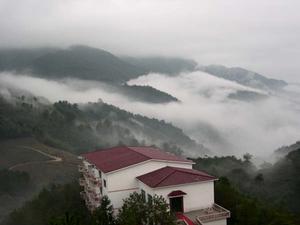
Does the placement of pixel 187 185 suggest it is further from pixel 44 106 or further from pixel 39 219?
pixel 44 106

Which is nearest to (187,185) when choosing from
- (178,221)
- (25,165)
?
(178,221)

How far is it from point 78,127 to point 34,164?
44238 millimetres

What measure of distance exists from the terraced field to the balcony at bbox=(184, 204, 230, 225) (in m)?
60.0

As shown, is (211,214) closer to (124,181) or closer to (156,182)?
(156,182)

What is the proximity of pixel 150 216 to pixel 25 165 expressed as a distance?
86.9 m

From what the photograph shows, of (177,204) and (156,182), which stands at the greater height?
(156,182)

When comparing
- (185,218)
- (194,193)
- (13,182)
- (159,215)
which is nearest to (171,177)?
(194,193)

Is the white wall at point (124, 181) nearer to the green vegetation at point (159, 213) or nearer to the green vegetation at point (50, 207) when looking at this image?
the green vegetation at point (159, 213)

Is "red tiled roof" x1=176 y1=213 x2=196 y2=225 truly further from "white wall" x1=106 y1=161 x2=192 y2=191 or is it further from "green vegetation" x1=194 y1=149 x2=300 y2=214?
"green vegetation" x1=194 y1=149 x2=300 y2=214

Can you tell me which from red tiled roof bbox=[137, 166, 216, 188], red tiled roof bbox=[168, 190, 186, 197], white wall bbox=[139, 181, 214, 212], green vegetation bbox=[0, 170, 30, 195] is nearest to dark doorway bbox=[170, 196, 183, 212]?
white wall bbox=[139, 181, 214, 212]

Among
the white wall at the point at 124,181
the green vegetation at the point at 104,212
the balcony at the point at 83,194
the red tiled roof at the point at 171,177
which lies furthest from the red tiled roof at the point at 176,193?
the balcony at the point at 83,194

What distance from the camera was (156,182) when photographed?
31.5 meters

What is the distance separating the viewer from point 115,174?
34406 millimetres

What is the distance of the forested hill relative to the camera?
439ft
